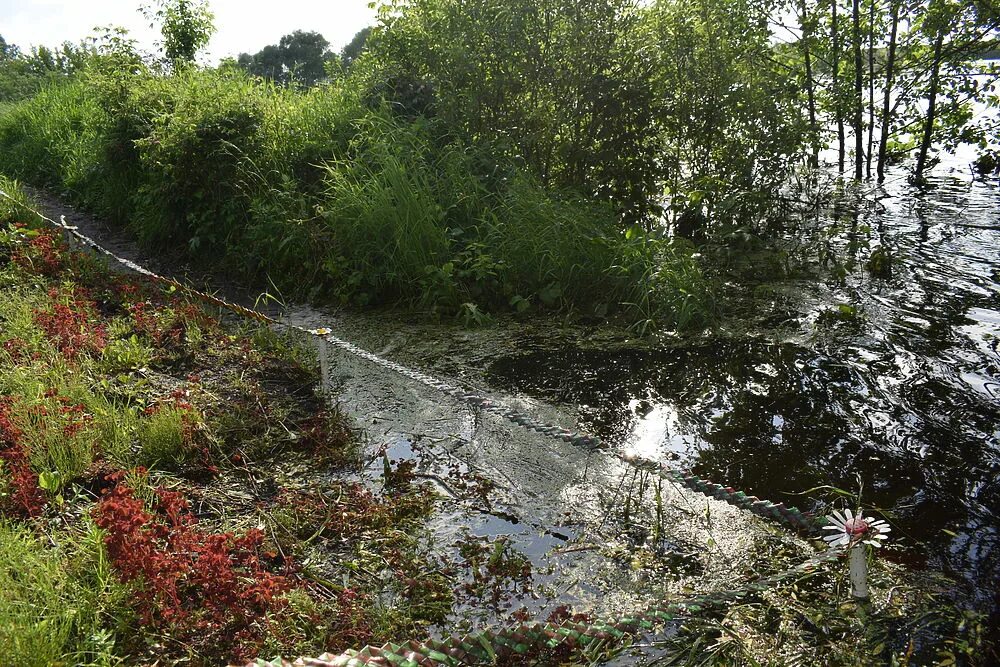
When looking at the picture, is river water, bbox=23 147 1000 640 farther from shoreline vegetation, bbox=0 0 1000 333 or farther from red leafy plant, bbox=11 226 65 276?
red leafy plant, bbox=11 226 65 276

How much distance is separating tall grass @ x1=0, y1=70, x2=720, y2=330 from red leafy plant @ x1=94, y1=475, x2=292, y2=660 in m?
3.04

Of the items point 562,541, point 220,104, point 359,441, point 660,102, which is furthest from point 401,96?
point 562,541

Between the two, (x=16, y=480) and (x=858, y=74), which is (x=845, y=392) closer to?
(x=16, y=480)

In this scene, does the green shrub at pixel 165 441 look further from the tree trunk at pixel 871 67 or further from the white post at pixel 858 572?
the tree trunk at pixel 871 67

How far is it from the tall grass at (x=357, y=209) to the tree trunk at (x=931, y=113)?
13.6 feet

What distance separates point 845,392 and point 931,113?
222 inches

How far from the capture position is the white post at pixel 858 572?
253 centimetres

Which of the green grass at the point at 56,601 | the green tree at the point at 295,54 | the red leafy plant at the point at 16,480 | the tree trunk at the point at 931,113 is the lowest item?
the green grass at the point at 56,601

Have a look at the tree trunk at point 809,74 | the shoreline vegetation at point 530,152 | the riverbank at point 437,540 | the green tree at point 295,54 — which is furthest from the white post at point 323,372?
the green tree at point 295,54

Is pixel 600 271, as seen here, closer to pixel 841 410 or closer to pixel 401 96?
pixel 841 410

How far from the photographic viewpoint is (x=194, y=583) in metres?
2.81

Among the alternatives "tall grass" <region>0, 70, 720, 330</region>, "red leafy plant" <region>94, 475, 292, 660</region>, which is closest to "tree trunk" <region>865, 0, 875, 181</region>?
"tall grass" <region>0, 70, 720, 330</region>

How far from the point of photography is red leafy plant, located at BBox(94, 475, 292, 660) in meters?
2.70

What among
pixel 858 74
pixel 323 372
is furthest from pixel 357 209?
pixel 858 74
